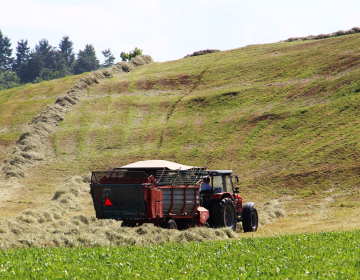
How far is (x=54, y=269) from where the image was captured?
8.41 meters

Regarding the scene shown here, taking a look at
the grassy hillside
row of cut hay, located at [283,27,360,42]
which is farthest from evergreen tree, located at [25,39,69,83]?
row of cut hay, located at [283,27,360,42]

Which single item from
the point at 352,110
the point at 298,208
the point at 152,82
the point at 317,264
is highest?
the point at 152,82

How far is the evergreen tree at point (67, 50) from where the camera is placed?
571 feet

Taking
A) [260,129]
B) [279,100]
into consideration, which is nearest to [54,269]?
[260,129]

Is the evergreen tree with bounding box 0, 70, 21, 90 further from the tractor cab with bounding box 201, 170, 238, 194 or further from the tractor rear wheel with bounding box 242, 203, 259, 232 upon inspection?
the tractor rear wheel with bounding box 242, 203, 259, 232

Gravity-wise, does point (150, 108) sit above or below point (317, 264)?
above

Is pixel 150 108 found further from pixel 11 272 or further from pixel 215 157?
pixel 11 272

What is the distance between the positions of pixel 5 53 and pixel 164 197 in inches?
6315

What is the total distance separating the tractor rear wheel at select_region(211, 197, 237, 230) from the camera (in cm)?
1614

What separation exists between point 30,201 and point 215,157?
45.8 feet

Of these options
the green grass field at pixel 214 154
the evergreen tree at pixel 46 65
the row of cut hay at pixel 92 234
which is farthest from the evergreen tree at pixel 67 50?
the row of cut hay at pixel 92 234

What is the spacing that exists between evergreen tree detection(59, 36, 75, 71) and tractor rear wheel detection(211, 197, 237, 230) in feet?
545

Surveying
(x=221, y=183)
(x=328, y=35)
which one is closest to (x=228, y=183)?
(x=221, y=183)

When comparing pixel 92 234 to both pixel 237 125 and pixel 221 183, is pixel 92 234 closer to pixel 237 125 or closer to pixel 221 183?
pixel 221 183
